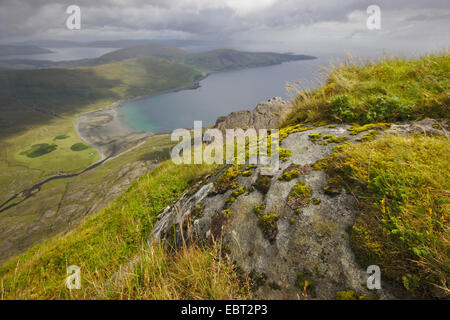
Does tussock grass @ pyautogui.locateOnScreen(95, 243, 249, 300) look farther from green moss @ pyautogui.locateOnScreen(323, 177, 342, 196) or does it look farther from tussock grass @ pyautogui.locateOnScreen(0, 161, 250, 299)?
green moss @ pyautogui.locateOnScreen(323, 177, 342, 196)

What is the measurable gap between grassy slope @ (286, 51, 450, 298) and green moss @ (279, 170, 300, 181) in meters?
0.63

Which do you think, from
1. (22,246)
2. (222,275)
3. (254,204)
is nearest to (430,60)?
(254,204)

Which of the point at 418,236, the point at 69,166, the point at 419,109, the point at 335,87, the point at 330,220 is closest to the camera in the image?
the point at 418,236

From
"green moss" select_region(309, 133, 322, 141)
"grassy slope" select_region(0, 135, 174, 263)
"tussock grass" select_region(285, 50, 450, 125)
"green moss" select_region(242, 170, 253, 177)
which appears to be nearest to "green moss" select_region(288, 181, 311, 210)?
"green moss" select_region(242, 170, 253, 177)

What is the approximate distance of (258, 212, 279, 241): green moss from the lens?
138 inches

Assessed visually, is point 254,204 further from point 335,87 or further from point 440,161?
point 335,87

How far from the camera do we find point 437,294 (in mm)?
2084

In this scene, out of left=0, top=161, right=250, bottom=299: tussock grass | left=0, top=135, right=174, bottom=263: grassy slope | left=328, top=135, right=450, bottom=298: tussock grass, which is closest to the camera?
left=328, top=135, right=450, bottom=298: tussock grass

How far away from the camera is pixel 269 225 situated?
11.9ft

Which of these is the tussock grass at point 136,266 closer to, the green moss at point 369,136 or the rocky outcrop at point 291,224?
the rocky outcrop at point 291,224

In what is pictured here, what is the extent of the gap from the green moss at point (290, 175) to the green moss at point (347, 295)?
6.83ft

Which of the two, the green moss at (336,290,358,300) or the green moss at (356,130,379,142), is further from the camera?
the green moss at (356,130,379,142)

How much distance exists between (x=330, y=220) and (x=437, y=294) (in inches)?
51.7
